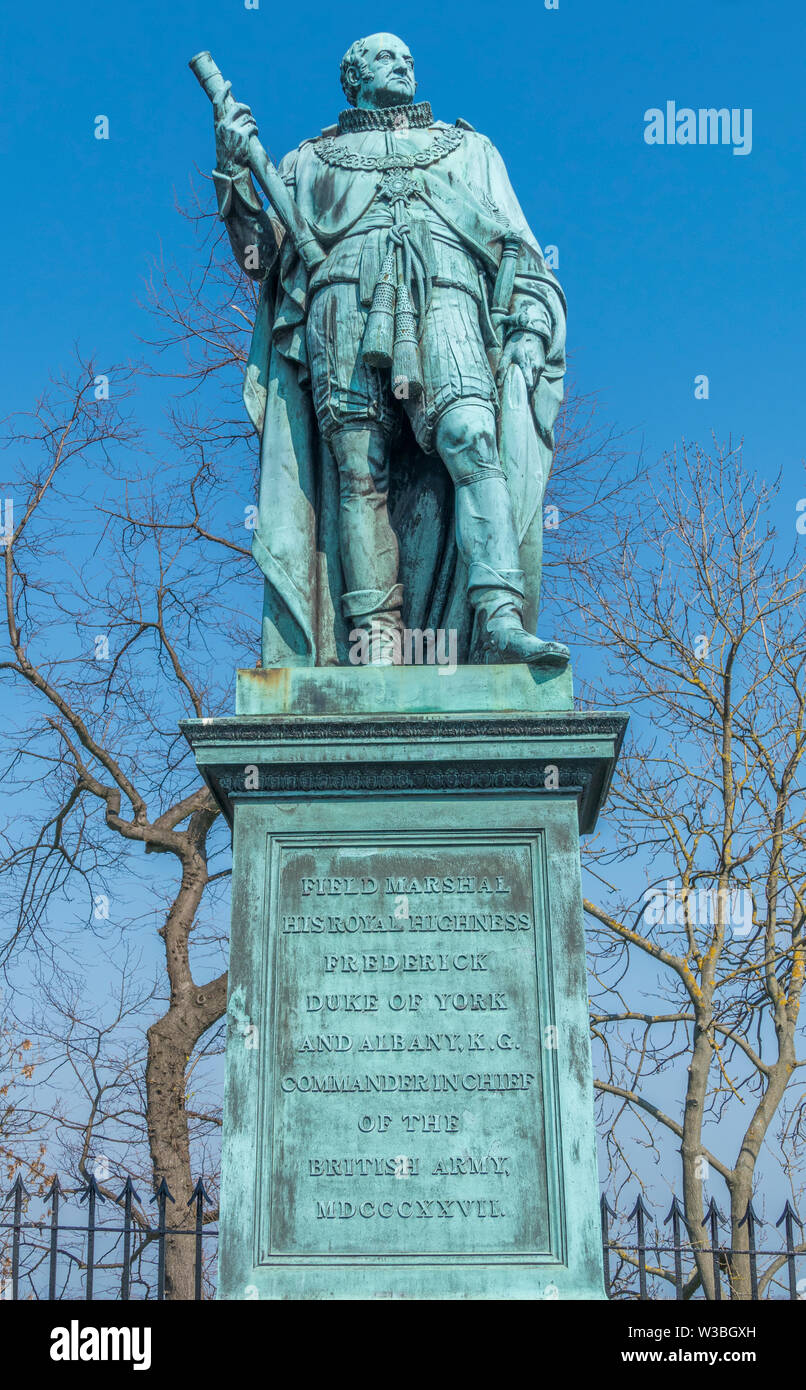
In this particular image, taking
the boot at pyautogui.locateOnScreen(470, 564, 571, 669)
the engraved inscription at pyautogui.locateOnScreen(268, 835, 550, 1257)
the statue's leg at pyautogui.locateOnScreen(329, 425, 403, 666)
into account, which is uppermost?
the statue's leg at pyautogui.locateOnScreen(329, 425, 403, 666)

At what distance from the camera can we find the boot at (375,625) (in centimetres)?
668

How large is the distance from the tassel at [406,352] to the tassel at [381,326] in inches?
1.2

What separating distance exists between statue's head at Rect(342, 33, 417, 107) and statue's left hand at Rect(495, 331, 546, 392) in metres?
1.50

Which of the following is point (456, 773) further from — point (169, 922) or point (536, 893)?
point (169, 922)

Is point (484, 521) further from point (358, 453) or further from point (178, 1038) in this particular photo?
point (178, 1038)

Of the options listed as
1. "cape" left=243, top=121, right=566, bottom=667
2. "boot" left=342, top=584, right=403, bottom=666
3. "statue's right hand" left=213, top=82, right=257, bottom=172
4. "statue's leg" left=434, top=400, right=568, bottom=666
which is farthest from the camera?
"statue's right hand" left=213, top=82, right=257, bottom=172

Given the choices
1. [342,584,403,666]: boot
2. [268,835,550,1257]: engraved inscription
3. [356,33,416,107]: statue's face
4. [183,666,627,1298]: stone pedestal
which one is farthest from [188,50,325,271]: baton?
[268,835,550,1257]: engraved inscription

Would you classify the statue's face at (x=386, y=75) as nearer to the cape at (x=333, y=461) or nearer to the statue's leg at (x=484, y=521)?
the cape at (x=333, y=461)

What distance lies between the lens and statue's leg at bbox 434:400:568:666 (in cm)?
654

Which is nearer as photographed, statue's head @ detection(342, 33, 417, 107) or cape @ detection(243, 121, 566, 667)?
cape @ detection(243, 121, 566, 667)

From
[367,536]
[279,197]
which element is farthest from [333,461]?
[279,197]

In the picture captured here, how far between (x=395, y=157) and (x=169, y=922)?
1393cm

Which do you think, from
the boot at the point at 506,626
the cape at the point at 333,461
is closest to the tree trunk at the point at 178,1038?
the cape at the point at 333,461

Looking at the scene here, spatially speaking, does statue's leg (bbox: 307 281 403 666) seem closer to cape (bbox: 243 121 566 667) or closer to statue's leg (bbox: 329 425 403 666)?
statue's leg (bbox: 329 425 403 666)
